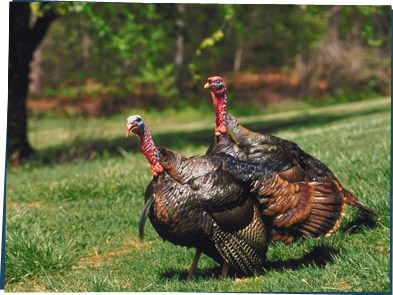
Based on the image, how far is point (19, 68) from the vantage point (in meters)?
11.5

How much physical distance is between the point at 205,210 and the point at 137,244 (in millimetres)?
1754

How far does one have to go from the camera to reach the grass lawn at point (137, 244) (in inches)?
160

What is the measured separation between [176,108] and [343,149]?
1665 cm

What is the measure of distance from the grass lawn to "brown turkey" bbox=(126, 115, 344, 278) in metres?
0.27

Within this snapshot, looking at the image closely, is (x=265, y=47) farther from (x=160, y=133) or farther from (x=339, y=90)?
(x=160, y=133)

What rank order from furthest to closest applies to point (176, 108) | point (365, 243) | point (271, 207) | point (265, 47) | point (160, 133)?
point (265, 47) → point (176, 108) → point (160, 133) → point (365, 243) → point (271, 207)

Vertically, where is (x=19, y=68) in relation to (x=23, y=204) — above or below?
above

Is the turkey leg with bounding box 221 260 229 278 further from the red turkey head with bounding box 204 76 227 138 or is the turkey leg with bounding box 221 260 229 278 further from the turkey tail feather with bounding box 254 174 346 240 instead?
the red turkey head with bounding box 204 76 227 138

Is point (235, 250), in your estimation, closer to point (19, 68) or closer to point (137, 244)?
point (137, 244)

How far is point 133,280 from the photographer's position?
14.8ft

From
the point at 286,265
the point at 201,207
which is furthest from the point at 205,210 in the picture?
the point at 286,265

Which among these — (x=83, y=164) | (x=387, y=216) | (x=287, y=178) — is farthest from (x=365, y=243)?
(x=83, y=164)

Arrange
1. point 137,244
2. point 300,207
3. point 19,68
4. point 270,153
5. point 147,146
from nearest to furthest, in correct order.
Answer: point 147,146
point 300,207
point 270,153
point 137,244
point 19,68

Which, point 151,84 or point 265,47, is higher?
point 265,47
